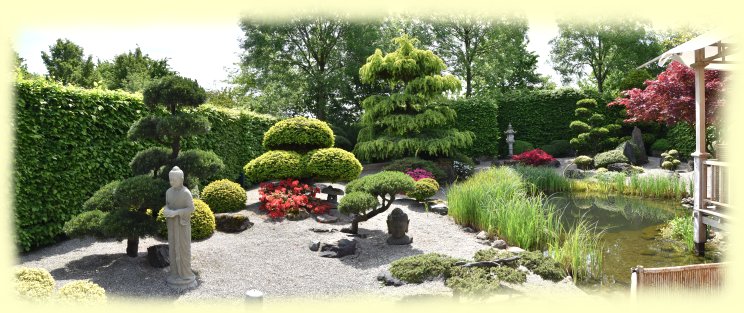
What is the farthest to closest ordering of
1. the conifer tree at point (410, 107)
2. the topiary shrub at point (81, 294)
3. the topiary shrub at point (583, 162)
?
the topiary shrub at point (583, 162) < the conifer tree at point (410, 107) < the topiary shrub at point (81, 294)

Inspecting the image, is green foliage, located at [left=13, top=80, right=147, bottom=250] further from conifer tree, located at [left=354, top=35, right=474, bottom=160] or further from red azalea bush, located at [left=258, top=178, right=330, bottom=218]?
conifer tree, located at [left=354, top=35, right=474, bottom=160]

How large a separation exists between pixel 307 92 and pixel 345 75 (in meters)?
1.79

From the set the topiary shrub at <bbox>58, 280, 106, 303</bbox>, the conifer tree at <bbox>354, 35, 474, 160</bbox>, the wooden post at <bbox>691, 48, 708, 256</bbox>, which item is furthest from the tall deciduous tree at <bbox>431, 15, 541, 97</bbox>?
the topiary shrub at <bbox>58, 280, 106, 303</bbox>

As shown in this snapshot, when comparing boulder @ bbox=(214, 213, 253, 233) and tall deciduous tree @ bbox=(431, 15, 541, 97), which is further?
tall deciduous tree @ bbox=(431, 15, 541, 97)

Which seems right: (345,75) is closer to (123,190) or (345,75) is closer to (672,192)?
(672,192)

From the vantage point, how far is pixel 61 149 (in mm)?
6434

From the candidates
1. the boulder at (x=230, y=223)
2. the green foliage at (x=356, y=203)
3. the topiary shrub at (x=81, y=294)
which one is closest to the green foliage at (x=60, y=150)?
the boulder at (x=230, y=223)

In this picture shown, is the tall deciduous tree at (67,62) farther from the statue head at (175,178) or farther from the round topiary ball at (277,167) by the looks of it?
the statue head at (175,178)

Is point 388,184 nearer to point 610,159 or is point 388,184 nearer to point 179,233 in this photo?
point 179,233

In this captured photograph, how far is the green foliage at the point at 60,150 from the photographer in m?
5.96

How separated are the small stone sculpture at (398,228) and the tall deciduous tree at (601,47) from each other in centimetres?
2208

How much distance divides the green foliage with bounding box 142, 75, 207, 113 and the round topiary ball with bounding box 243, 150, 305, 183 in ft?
10.6

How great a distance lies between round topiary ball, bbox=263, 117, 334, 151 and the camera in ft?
31.8

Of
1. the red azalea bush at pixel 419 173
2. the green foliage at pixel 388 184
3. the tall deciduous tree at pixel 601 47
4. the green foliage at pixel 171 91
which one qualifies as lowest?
the red azalea bush at pixel 419 173
